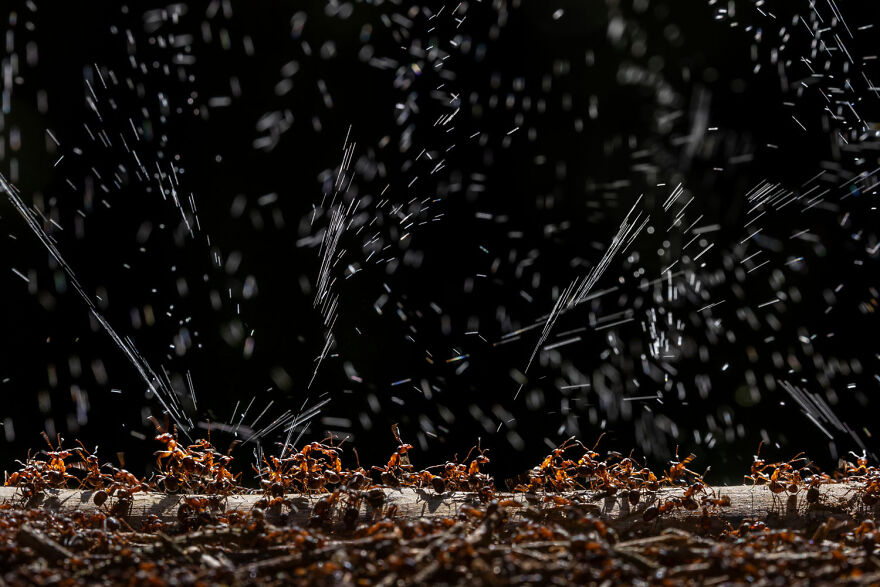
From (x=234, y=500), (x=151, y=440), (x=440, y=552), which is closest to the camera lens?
(x=440, y=552)

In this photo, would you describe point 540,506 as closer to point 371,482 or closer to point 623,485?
point 623,485

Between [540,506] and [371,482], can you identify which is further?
[371,482]

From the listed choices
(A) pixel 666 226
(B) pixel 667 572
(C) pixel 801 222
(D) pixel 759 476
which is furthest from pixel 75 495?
(C) pixel 801 222

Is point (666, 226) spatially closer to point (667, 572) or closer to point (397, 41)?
point (397, 41)

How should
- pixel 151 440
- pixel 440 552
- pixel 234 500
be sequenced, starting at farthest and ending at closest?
pixel 151 440 → pixel 234 500 → pixel 440 552

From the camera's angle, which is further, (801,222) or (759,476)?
(801,222)

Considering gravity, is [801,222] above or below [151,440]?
A: above

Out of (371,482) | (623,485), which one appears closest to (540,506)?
(623,485)

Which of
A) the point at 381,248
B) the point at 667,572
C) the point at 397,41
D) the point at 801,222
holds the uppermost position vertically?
the point at 397,41
